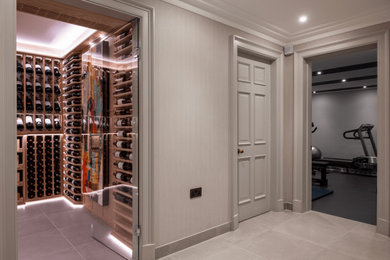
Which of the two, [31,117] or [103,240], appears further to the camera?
[31,117]

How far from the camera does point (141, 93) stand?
8.07 feet

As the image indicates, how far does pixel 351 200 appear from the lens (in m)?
4.70

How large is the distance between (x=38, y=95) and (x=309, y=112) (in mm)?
4980


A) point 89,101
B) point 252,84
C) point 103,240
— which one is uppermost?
point 252,84

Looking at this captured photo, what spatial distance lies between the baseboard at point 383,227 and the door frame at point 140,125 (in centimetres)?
279

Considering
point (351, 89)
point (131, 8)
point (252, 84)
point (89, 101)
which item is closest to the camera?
point (131, 8)

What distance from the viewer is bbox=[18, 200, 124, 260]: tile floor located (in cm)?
273

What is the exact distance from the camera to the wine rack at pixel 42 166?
4727 millimetres

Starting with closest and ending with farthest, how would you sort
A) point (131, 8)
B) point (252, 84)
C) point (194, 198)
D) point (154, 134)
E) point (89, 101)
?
point (131, 8) < point (154, 134) < point (194, 198) < point (89, 101) < point (252, 84)

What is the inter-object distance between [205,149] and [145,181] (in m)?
0.87

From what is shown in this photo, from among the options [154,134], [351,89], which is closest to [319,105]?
[351,89]

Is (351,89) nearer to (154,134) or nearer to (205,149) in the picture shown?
(205,149)

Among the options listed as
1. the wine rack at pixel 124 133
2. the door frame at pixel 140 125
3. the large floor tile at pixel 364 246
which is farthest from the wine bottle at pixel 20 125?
the large floor tile at pixel 364 246

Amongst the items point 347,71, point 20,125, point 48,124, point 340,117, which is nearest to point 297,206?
point 347,71
